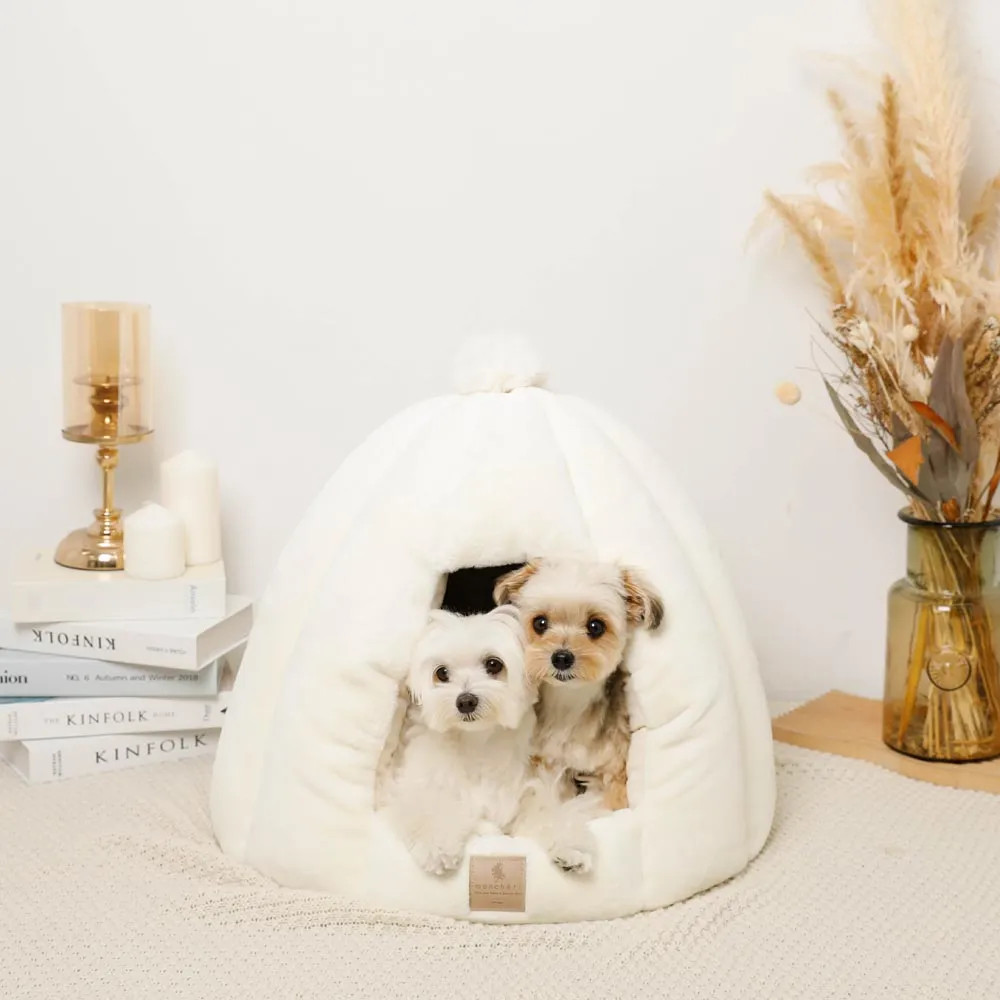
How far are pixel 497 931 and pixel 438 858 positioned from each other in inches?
3.9

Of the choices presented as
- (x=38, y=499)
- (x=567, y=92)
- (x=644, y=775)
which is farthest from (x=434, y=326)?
(x=644, y=775)

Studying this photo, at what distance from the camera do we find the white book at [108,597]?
173cm

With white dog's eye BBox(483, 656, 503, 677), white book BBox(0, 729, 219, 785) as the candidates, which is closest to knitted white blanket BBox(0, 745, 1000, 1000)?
white book BBox(0, 729, 219, 785)

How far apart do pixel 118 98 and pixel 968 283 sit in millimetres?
1266

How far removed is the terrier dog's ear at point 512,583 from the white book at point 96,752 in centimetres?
63

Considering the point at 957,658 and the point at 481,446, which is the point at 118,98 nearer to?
the point at 481,446

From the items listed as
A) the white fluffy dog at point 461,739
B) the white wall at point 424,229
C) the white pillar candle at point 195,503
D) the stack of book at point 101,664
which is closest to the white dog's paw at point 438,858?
the white fluffy dog at point 461,739

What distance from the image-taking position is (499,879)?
1327 millimetres

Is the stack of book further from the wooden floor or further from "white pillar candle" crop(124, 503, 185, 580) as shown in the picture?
the wooden floor

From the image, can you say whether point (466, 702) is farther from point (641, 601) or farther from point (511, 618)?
point (641, 601)

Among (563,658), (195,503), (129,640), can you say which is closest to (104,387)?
(195,503)

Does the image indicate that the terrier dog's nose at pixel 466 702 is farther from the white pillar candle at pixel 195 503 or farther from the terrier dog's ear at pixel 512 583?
the white pillar candle at pixel 195 503

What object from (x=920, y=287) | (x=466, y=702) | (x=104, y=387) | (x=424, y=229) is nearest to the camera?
(x=466, y=702)

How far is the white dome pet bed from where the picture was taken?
1.36m
